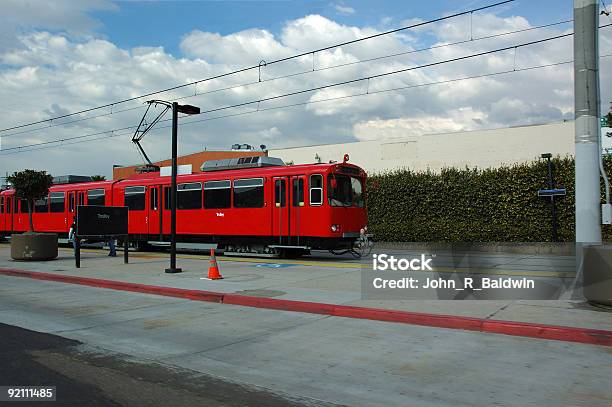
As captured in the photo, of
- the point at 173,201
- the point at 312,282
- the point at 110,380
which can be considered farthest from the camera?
the point at 173,201

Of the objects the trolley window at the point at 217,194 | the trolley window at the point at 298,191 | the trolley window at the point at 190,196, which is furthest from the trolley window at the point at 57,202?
the trolley window at the point at 298,191

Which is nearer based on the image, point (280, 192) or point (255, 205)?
point (280, 192)

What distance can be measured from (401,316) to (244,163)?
1370 cm

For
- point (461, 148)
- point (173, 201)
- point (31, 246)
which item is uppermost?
point (461, 148)

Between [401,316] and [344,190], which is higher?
[344,190]

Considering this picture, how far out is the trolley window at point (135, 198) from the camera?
80.6 feet

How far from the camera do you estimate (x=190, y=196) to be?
2239cm

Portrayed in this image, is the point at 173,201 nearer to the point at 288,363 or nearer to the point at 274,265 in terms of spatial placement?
the point at 274,265

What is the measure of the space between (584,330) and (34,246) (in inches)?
699

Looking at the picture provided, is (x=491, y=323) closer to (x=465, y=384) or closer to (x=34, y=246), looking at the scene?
(x=465, y=384)

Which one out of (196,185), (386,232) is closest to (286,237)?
(196,185)

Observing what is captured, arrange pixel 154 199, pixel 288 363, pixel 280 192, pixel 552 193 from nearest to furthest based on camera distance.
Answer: pixel 288 363
pixel 280 192
pixel 552 193
pixel 154 199

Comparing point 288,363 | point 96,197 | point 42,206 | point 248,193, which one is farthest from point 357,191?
point 42,206

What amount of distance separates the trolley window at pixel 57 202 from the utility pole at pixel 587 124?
25960 mm
